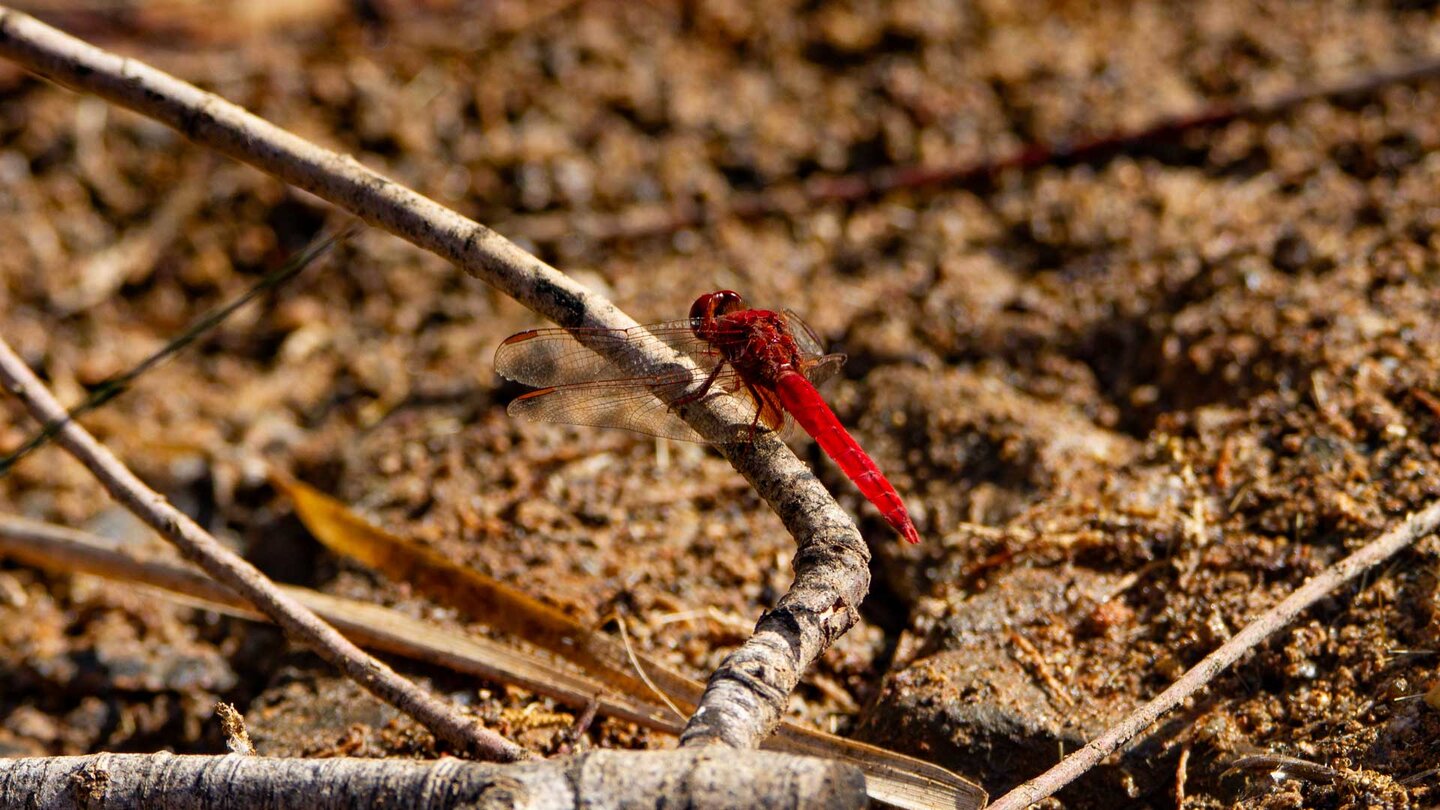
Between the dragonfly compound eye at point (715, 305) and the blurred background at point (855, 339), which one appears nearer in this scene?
the blurred background at point (855, 339)

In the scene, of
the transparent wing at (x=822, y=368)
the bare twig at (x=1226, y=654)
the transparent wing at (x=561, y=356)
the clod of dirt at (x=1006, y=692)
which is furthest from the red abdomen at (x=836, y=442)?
the bare twig at (x=1226, y=654)

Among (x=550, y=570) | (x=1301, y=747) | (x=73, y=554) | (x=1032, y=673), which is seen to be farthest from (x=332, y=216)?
(x=1301, y=747)

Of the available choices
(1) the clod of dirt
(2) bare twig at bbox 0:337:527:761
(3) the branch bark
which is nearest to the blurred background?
(1) the clod of dirt

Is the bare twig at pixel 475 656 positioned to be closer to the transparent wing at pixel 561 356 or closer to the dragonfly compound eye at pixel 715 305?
the transparent wing at pixel 561 356

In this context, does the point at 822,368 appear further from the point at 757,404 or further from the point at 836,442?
the point at 757,404

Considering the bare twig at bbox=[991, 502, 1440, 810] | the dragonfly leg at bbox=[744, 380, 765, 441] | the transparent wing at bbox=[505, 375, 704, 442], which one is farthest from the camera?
the transparent wing at bbox=[505, 375, 704, 442]

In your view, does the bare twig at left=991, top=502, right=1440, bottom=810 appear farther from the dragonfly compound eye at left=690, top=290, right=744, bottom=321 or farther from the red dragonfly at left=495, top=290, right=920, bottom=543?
the dragonfly compound eye at left=690, top=290, right=744, bottom=321

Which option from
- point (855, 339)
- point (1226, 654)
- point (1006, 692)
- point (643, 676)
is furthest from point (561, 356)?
point (1226, 654)
